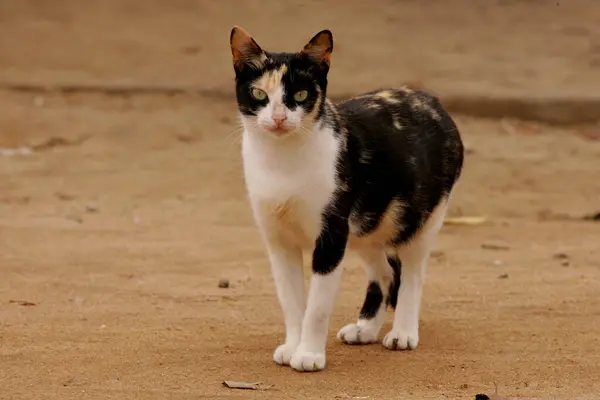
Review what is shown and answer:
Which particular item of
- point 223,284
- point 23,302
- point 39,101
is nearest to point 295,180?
point 223,284

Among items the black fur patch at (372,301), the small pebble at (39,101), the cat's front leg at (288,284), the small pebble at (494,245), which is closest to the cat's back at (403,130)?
the cat's front leg at (288,284)

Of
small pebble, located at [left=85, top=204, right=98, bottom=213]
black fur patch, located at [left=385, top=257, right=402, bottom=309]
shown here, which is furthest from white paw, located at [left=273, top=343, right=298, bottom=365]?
small pebble, located at [left=85, top=204, right=98, bottom=213]

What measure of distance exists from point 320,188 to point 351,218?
239mm

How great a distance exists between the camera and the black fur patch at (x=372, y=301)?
5.26 m

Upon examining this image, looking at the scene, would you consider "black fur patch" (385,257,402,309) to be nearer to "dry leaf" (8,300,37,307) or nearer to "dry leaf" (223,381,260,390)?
"dry leaf" (223,381,260,390)

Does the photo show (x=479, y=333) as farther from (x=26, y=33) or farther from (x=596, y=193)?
(x=26, y=33)

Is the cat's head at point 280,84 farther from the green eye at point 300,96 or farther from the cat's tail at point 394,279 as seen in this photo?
the cat's tail at point 394,279

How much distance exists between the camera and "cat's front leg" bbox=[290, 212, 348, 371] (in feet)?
15.2

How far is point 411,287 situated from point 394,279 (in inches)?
9.1

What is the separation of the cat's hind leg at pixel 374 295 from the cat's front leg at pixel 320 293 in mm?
557

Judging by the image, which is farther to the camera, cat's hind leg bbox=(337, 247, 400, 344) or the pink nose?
cat's hind leg bbox=(337, 247, 400, 344)

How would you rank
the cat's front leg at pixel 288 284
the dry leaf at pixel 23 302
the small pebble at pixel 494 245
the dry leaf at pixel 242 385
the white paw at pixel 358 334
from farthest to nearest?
the small pebble at pixel 494 245 < the dry leaf at pixel 23 302 < the white paw at pixel 358 334 < the cat's front leg at pixel 288 284 < the dry leaf at pixel 242 385

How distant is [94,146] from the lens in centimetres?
1019

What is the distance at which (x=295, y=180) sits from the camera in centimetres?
459
